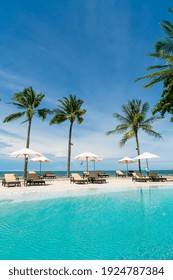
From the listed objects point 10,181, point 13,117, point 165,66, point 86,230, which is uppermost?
point 165,66

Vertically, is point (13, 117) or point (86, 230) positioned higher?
point (13, 117)

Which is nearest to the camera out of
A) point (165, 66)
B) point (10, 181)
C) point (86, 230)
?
point (86, 230)

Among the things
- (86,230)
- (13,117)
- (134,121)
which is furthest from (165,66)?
(13,117)

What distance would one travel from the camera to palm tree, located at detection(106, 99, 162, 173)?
86.0ft

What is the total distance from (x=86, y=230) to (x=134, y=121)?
21.8 meters

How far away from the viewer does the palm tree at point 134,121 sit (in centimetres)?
2620

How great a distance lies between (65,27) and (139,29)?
17.3 feet

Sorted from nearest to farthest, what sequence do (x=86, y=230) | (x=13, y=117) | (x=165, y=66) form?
(x=86, y=230), (x=165, y=66), (x=13, y=117)

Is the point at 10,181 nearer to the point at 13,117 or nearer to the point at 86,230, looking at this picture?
the point at 13,117

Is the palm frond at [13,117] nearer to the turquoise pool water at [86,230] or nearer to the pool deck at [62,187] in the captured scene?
the pool deck at [62,187]

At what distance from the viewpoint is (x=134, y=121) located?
26344 mm

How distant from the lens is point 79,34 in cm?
1462
